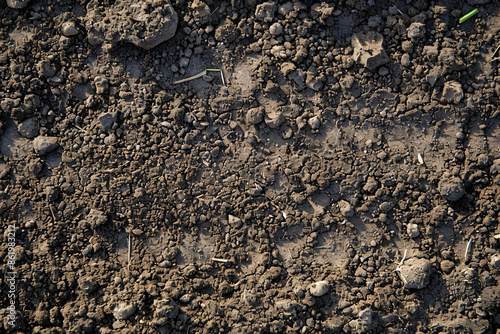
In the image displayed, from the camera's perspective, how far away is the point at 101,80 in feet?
9.83

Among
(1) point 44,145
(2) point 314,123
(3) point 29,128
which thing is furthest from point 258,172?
(3) point 29,128

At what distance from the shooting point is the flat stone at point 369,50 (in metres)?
2.78

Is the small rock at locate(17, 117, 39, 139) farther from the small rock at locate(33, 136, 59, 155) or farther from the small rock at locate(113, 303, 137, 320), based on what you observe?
the small rock at locate(113, 303, 137, 320)

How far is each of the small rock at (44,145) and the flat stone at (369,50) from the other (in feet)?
8.74

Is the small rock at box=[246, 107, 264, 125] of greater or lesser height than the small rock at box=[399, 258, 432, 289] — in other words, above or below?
above

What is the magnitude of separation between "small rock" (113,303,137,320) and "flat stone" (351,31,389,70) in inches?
105

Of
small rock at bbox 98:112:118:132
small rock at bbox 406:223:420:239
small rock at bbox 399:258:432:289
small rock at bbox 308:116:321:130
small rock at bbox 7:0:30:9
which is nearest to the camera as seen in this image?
small rock at bbox 399:258:432:289

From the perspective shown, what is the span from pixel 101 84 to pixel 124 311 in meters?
1.89

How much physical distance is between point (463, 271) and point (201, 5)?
302 centimetres

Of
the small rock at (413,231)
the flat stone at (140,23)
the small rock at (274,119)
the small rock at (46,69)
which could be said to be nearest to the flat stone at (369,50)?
the small rock at (274,119)

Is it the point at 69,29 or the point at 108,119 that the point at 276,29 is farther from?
the point at 69,29

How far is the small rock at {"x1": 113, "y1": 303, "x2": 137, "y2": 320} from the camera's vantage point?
8.75 ft

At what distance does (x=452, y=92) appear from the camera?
274cm

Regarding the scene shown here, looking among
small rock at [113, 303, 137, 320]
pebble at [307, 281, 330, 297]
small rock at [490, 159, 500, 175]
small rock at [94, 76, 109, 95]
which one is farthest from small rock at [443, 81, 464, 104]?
small rock at [113, 303, 137, 320]
